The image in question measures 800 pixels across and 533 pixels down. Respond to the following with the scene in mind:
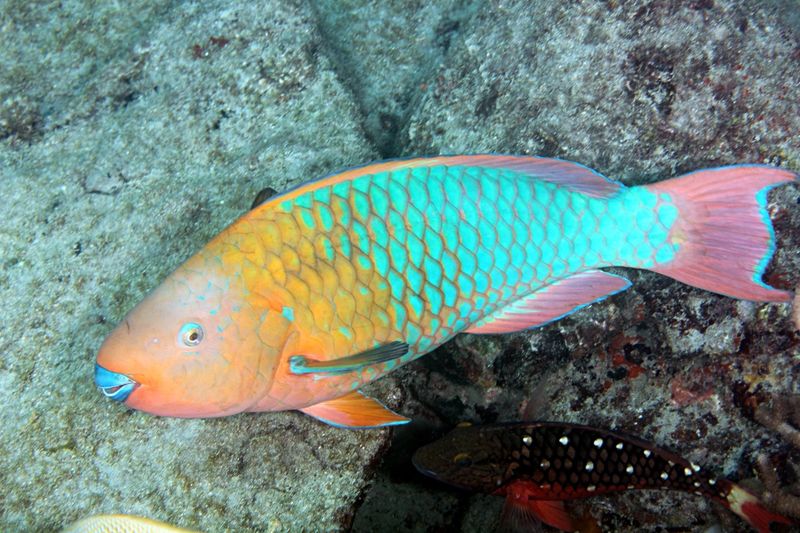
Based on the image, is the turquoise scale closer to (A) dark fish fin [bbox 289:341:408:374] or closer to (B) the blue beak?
(A) dark fish fin [bbox 289:341:408:374]

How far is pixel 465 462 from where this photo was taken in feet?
7.50

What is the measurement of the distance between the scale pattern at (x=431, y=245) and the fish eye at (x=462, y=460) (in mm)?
614

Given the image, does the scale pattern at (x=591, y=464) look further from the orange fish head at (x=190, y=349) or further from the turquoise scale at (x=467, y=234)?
the orange fish head at (x=190, y=349)

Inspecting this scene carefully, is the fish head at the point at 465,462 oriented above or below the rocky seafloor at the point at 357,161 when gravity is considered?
below

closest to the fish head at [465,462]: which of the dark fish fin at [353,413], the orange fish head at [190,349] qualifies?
the dark fish fin at [353,413]

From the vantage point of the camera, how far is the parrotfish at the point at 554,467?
7.40 feet

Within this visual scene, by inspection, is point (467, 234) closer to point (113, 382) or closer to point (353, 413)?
point (353, 413)

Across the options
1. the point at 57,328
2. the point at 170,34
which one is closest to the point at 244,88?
the point at 170,34

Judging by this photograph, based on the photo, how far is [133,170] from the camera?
9.28ft

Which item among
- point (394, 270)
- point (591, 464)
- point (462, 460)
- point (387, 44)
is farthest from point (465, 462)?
point (387, 44)

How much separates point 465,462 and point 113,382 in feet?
4.75

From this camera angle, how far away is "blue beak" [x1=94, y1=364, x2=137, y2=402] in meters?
1.59

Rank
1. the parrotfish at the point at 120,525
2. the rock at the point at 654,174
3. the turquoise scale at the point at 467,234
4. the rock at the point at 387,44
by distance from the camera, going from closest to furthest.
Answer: the parrotfish at the point at 120,525
the turquoise scale at the point at 467,234
the rock at the point at 654,174
the rock at the point at 387,44

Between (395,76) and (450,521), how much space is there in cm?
288
